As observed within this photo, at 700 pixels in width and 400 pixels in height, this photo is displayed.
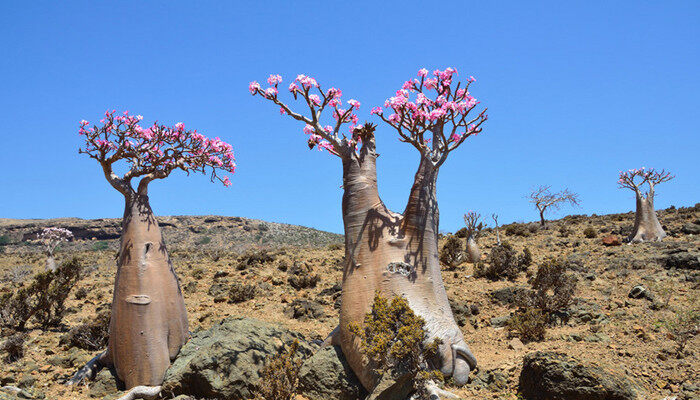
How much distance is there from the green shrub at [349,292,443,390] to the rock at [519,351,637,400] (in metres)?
1.19

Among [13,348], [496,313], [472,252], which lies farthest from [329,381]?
[472,252]

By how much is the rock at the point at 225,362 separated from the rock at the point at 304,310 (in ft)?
9.05

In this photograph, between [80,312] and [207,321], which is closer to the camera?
[207,321]

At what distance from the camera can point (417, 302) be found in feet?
22.5

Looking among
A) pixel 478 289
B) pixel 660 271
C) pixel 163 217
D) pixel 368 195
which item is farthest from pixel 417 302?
pixel 163 217

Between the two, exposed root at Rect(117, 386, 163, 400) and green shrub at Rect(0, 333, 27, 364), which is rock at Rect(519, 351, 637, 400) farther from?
green shrub at Rect(0, 333, 27, 364)

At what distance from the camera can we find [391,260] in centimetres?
700

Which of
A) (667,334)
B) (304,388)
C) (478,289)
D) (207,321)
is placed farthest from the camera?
(478,289)

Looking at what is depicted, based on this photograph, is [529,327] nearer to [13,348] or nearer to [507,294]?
[507,294]

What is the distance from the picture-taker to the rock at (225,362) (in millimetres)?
6688

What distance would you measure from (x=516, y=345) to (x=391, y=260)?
2754 millimetres

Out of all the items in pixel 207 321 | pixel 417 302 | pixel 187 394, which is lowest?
pixel 187 394

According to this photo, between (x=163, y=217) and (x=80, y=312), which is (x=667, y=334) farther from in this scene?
(x=163, y=217)

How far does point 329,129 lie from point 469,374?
4.26 m
